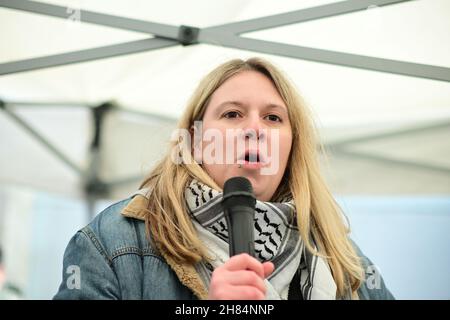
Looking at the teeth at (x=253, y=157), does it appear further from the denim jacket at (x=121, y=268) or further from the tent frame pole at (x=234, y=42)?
the tent frame pole at (x=234, y=42)

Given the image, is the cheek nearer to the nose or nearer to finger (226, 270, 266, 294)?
the nose

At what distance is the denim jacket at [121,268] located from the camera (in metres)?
1.00

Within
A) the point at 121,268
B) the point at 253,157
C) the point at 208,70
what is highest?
the point at 208,70

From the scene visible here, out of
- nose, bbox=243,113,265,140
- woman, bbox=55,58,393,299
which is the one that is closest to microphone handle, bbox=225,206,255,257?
woman, bbox=55,58,393,299

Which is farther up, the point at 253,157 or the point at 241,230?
the point at 253,157

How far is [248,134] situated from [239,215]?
28 centimetres

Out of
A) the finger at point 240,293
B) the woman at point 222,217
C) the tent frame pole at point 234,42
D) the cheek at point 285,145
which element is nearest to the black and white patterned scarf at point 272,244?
the woman at point 222,217

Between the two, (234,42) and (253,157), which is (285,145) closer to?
(253,157)

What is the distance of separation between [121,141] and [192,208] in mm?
1644

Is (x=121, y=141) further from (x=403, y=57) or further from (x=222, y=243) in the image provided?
(x=222, y=243)

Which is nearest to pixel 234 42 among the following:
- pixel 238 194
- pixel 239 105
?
pixel 239 105

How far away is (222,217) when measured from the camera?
43.9 inches

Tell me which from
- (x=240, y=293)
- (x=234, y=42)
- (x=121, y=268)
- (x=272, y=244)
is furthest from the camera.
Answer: (x=234, y=42)

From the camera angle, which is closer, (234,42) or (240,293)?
(240,293)
